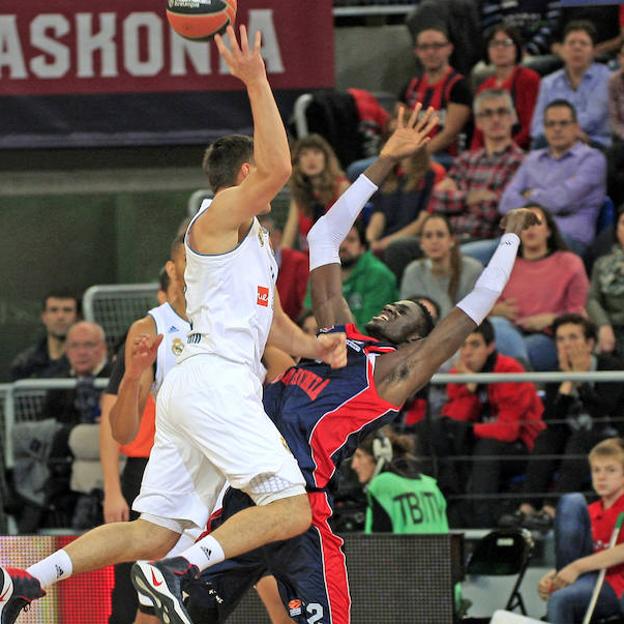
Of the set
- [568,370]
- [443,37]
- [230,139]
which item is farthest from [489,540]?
[443,37]

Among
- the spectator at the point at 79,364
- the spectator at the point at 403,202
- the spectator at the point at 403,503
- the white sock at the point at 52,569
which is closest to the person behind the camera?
the white sock at the point at 52,569

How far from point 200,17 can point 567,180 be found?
4708mm

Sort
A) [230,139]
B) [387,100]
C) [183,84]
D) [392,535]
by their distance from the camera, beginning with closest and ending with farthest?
[230,139]
[392,535]
[183,84]
[387,100]

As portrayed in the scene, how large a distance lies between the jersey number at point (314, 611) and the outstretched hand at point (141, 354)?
1361 millimetres

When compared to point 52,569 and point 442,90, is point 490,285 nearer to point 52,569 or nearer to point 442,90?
point 52,569

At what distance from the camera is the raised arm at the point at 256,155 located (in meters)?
5.91

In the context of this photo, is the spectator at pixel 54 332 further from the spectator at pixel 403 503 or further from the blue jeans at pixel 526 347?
the spectator at pixel 403 503

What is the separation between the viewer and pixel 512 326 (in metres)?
10.3

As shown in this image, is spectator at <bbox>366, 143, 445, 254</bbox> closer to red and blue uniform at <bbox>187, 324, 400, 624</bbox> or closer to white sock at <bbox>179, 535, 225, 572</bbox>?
red and blue uniform at <bbox>187, 324, 400, 624</bbox>

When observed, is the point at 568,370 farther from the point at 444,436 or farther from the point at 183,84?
the point at 183,84

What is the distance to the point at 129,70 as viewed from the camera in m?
11.7

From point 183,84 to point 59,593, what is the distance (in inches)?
208

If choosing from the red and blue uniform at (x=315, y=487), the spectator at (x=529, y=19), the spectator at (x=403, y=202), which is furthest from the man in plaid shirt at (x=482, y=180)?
the red and blue uniform at (x=315, y=487)

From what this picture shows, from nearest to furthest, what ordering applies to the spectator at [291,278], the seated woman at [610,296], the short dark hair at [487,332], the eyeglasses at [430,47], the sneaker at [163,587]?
the sneaker at [163,587] → the short dark hair at [487,332] → the seated woman at [610,296] → the spectator at [291,278] → the eyeglasses at [430,47]
